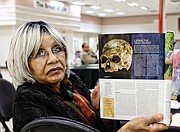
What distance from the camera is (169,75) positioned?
90 cm

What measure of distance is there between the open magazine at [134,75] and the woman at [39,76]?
0.22 meters

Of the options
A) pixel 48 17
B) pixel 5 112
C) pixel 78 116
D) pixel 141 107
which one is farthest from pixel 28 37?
pixel 48 17

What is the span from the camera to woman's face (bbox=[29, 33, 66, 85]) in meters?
1.17

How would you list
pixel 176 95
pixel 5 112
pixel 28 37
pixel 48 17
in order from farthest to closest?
pixel 48 17
pixel 5 112
pixel 176 95
pixel 28 37

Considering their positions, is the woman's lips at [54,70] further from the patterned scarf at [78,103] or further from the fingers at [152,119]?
the fingers at [152,119]

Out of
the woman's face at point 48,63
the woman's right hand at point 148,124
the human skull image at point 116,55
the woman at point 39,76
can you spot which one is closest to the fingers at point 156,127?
the woman's right hand at point 148,124

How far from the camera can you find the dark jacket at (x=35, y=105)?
41.1 inches

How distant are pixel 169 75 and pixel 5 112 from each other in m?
1.95

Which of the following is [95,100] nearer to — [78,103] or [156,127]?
[78,103]

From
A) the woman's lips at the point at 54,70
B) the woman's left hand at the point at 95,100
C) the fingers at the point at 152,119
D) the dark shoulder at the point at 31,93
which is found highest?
the woman's lips at the point at 54,70

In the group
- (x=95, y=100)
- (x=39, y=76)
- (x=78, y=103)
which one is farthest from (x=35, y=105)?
(x=95, y=100)

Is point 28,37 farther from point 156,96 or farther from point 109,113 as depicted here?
point 156,96

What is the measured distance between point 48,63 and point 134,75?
15.4 inches

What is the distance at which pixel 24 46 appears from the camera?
3.75 feet
